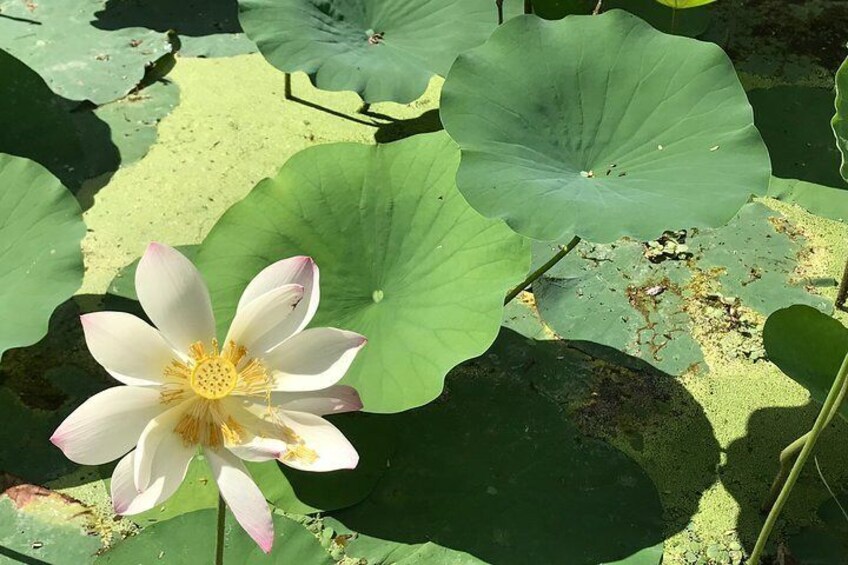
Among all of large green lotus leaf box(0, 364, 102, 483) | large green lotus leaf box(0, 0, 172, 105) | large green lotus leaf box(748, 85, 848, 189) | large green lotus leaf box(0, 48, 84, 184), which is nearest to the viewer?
large green lotus leaf box(0, 364, 102, 483)

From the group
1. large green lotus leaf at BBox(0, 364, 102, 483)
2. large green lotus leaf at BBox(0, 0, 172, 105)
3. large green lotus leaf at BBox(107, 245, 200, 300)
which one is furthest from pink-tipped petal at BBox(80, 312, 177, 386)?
large green lotus leaf at BBox(0, 0, 172, 105)

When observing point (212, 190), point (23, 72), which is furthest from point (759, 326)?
point (23, 72)

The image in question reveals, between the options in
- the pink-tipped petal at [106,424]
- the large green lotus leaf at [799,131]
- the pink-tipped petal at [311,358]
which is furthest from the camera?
the large green lotus leaf at [799,131]

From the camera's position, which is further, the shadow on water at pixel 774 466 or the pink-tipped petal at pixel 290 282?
the shadow on water at pixel 774 466

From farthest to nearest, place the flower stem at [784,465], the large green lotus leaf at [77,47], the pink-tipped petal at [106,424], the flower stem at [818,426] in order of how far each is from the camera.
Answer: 1. the large green lotus leaf at [77,47]
2. the flower stem at [784,465]
3. the flower stem at [818,426]
4. the pink-tipped petal at [106,424]

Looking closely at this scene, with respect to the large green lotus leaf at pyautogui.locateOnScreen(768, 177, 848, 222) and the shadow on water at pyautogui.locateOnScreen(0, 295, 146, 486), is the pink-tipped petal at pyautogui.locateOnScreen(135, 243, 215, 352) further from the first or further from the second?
the large green lotus leaf at pyautogui.locateOnScreen(768, 177, 848, 222)

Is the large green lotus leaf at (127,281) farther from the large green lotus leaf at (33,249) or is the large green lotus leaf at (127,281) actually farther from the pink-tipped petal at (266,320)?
the pink-tipped petal at (266,320)

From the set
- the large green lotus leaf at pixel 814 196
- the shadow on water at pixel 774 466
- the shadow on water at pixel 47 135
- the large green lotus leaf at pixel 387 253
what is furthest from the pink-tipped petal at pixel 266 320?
the large green lotus leaf at pixel 814 196

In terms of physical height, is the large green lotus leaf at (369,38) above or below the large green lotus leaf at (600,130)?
below
